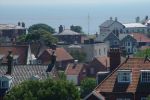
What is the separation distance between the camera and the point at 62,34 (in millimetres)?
140250

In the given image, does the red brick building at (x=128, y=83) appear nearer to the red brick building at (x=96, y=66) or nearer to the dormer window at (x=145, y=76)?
the dormer window at (x=145, y=76)

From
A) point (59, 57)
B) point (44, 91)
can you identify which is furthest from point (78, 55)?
point (44, 91)

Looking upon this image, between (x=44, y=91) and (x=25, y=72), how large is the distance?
355 inches

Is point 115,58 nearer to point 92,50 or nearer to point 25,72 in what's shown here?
point 25,72

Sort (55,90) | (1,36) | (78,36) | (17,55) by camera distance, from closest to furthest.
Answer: (55,90), (17,55), (78,36), (1,36)

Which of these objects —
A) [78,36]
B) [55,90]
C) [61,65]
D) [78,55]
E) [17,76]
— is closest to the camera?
[55,90]

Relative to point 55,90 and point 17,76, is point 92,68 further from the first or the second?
point 55,90

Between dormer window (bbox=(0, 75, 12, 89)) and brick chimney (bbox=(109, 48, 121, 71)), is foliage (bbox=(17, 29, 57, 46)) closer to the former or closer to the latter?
dormer window (bbox=(0, 75, 12, 89))

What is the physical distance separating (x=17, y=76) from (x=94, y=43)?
199 ft

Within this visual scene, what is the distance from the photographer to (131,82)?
3959 centimetres

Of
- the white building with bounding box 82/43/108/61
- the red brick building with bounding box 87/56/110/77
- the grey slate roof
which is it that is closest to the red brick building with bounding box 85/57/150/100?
the grey slate roof

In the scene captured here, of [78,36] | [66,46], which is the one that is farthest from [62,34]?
[66,46]

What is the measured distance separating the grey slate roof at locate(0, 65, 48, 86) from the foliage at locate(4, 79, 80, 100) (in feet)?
22.4

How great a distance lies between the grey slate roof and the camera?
46906 mm
